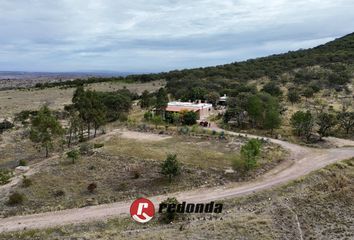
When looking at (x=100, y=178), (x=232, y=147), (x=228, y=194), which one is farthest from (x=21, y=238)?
(x=232, y=147)

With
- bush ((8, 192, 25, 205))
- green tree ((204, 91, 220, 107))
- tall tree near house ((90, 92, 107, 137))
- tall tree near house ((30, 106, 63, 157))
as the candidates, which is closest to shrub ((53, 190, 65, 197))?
bush ((8, 192, 25, 205))

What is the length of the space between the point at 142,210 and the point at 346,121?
100ft

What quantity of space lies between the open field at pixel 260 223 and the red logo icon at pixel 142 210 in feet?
1.98

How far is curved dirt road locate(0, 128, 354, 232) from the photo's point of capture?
69.5 ft

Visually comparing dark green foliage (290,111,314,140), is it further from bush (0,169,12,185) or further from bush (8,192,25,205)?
bush (0,169,12,185)

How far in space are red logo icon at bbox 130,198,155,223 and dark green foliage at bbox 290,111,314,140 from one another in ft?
78.5

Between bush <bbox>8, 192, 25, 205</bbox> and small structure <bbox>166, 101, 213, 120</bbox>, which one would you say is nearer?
bush <bbox>8, 192, 25, 205</bbox>

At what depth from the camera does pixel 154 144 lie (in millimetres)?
37531

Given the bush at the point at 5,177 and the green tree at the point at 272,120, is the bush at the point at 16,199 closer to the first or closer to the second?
the bush at the point at 5,177

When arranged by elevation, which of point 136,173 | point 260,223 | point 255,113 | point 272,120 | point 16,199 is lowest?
point 260,223

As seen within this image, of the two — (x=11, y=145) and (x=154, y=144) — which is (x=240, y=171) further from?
(x=11, y=145)

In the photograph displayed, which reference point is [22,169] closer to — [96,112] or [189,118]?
[96,112]

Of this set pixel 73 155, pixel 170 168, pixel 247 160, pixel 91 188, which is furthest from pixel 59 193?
pixel 247 160

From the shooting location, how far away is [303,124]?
1613 inches
